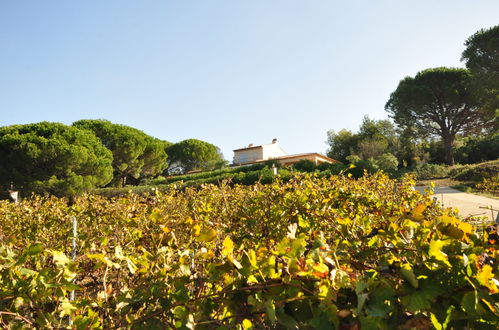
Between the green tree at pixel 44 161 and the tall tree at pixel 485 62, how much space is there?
95.2 ft

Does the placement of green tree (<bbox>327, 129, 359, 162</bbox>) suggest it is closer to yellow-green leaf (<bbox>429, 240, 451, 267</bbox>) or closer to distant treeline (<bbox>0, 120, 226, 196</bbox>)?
distant treeline (<bbox>0, 120, 226, 196</bbox>)

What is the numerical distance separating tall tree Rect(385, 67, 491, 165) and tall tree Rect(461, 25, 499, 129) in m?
3.00

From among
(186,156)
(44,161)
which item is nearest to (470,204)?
(44,161)

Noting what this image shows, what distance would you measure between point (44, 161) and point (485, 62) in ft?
106

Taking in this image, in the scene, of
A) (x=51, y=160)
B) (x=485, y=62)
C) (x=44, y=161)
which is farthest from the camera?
(x=485, y=62)

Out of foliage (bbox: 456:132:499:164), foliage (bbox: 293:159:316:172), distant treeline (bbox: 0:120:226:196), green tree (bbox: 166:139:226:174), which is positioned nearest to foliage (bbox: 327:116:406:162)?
foliage (bbox: 456:132:499:164)

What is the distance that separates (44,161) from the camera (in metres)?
19.4

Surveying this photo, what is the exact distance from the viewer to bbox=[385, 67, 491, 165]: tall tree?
2719 centimetres

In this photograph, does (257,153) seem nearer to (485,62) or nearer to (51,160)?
(51,160)

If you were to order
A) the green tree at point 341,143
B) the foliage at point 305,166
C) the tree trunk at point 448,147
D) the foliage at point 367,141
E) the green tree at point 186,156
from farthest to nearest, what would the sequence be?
the green tree at point 186,156, the green tree at point 341,143, the foliage at point 367,141, the tree trunk at point 448,147, the foliage at point 305,166

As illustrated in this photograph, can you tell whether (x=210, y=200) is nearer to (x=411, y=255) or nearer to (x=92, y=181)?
(x=411, y=255)

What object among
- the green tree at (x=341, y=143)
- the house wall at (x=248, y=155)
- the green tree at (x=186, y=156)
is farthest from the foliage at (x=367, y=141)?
the green tree at (x=186, y=156)

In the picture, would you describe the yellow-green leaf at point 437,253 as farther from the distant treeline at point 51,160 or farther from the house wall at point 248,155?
the house wall at point 248,155

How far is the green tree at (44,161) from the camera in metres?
18.9
